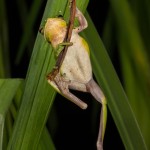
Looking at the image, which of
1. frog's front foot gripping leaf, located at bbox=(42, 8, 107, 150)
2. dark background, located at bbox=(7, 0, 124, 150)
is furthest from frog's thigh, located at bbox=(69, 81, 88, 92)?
dark background, located at bbox=(7, 0, 124, 150)

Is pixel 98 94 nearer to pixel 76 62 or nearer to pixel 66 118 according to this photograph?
pixel 76 62

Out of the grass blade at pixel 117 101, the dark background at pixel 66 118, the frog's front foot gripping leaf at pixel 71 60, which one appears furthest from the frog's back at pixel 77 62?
the dark background at pixel 66 118

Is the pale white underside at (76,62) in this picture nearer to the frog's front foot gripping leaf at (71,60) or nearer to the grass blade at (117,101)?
the frog's front foot gripping leaf at (71,60)

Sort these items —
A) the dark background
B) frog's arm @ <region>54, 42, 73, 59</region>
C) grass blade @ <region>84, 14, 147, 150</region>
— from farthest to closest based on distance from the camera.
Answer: the dark background, grass blade @ <region>84, 14, 147, 150</region>, frog's arm @ <region>54, 42, 73, 59</region>

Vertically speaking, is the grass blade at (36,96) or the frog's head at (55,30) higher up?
the frog's head at (55,30)

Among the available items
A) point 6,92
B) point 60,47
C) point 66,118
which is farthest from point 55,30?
point 66,118

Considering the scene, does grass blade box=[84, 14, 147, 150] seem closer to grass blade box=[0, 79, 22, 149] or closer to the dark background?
grass blade box=[0, 79, 22, 149]

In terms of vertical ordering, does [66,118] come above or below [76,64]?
below

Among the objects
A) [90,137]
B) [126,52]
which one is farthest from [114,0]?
[90,137]
